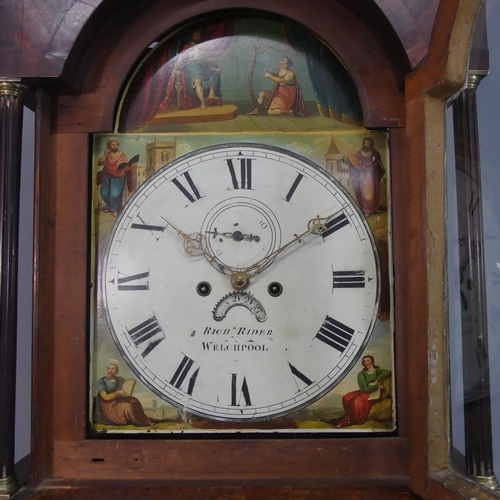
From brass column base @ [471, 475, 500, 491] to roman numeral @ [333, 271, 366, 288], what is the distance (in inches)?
19.2

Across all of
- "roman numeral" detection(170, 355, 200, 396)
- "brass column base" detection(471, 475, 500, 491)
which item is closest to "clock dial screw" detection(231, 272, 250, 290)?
"roman numeral" detection(170, 355, 200, 396)

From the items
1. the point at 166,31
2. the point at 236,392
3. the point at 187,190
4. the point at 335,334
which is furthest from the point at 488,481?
the point at 166,31

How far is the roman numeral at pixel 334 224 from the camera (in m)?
1.57

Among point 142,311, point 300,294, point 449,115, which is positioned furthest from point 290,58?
point 142,311

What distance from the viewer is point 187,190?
159cm

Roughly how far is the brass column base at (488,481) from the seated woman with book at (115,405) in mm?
731

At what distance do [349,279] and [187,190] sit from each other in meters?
0.45

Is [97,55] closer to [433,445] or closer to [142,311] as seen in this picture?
[142,311]

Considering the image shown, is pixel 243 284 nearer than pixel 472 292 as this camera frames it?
No

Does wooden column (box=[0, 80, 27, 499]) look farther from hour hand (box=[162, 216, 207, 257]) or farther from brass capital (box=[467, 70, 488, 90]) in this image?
brass capital (box=[467, 70, 488, 90])

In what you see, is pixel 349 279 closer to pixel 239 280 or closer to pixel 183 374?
pixel 239 280

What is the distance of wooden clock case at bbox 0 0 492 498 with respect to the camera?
4.51ft

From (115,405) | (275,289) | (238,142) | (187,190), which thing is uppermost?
(238,142)

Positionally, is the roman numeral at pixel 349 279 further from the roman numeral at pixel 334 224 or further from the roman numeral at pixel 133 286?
the roman numeral at pixel 133 286
